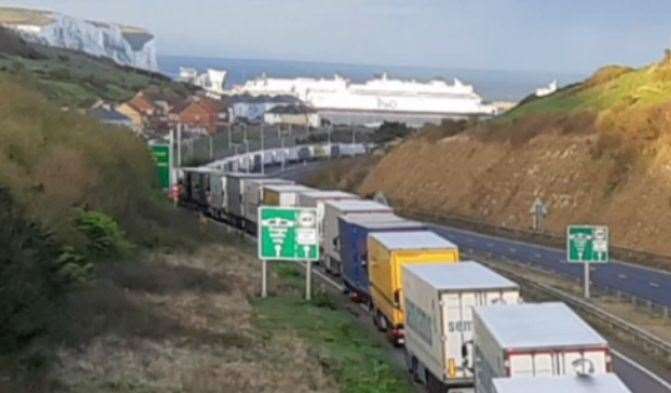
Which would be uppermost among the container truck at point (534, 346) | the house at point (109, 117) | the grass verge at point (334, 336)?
the house at point (109, 117)

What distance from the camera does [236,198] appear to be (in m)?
69.8

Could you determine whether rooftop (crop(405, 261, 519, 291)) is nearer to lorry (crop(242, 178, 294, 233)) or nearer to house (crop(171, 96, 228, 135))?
lorry (crop(242, 178, 294, 233))

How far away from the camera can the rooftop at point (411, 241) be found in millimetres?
31516

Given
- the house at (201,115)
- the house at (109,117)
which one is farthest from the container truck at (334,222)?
the house at (201,115)

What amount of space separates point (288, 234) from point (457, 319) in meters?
16.8

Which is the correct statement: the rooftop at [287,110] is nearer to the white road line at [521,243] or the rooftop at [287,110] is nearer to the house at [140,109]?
the house at [140,109]

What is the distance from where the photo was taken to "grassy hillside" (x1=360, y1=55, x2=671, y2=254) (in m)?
72.0

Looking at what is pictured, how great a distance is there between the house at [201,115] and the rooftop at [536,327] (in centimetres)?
12284

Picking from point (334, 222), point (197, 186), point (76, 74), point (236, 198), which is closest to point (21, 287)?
point (334, 222)

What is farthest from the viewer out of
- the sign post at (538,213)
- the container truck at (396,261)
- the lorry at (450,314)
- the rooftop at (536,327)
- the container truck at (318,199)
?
the sign post at (538,213)

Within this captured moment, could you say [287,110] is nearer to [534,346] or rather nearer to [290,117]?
[290,117]

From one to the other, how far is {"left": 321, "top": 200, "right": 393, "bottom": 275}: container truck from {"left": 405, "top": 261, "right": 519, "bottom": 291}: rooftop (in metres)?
18.3

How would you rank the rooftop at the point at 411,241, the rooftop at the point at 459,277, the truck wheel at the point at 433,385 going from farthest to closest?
the rooftop at the point at 411,241, the rooftop at the point at 459,277, the truck wheel at the point at 433,385

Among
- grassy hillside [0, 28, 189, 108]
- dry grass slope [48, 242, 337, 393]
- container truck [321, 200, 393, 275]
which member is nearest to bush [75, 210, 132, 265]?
dry grass slope [48, 242, 337, 393]
